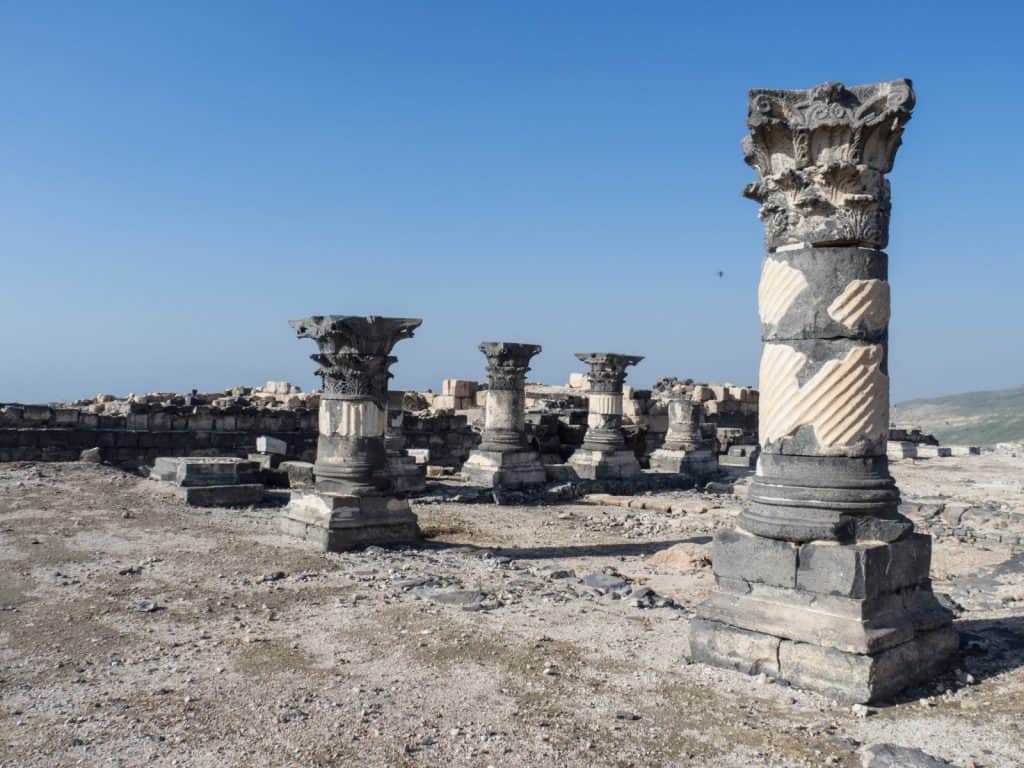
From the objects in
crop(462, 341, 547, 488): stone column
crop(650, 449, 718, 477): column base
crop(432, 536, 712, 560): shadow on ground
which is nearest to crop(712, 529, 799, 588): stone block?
crop(432, 536, 712, 560): shadow on ground

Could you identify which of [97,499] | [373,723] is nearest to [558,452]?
[97,499]

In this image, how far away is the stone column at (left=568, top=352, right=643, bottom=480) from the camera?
A: 1756cm

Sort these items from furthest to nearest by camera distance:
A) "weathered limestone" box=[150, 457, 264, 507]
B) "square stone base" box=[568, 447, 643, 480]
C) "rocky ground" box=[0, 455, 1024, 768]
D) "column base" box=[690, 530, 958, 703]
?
"square stone base" box=[568, 447, 643, 480], "weathered limestone" box=[150, 457, 264, 507], "column base" box=[690, 530, 958, 703], "rocky ground" box=[0, 455, 1024, 768]

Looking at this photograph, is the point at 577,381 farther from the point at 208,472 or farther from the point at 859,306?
the point at 859,306

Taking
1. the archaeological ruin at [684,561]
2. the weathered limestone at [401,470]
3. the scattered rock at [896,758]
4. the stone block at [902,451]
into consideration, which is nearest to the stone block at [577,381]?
the stone block at [902,451]

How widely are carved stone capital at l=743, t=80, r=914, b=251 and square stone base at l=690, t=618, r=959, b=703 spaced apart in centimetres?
254

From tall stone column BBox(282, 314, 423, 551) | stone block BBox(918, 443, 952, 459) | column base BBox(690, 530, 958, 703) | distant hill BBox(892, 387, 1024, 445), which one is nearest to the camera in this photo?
column base BBox(690, 530, 958, 703)

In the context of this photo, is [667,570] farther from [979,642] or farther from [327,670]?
[327,670]

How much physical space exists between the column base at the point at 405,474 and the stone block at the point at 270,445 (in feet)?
12.7

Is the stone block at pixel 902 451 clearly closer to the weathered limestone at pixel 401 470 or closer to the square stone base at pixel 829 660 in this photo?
the weathered limestone at pixel 401 470

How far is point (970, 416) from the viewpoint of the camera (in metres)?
78.4

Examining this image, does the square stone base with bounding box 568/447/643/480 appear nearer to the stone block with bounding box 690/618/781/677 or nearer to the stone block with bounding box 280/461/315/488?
the stone block with bounding box 280/461/315/488

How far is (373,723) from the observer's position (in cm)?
448

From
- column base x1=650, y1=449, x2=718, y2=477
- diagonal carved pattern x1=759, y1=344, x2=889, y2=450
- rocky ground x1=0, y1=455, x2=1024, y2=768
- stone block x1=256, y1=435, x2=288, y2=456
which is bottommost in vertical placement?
rocky ground x1=0, y1=455, x2=1024, y2=768
